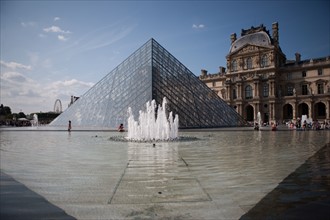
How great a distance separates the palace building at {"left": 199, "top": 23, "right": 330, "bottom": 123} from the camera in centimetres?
4806

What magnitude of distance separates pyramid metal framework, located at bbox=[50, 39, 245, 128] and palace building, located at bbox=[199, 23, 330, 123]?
2354cm

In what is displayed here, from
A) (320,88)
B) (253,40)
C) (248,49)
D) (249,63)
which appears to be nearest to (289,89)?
(320,88)

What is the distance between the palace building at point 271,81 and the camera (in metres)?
48.1

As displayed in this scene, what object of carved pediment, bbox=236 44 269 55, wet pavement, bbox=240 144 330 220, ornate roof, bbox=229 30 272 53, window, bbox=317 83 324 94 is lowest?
wet pavement, bbox=240 144 330 220

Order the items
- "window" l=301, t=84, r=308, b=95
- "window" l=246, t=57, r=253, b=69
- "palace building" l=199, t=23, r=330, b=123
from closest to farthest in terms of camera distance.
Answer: "palace building" l=199, t=23, r=330, b=123 < "window" l=301, t=84, r=308, b=95 < "window" l=246, t=57, r=253, b=69

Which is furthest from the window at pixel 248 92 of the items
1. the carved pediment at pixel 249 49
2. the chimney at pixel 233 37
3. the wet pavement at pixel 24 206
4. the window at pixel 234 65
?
the wet pavement at pixel 24 206

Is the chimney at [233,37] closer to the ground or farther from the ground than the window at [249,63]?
farther from the ground

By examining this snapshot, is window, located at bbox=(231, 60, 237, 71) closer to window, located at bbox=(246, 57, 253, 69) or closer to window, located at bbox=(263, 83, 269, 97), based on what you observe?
window, located at bbox=(246, 57, 253, 69)

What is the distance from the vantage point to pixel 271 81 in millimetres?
50469

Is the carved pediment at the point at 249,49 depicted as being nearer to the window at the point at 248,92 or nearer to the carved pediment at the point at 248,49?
the carved pediment at the point at 248,49

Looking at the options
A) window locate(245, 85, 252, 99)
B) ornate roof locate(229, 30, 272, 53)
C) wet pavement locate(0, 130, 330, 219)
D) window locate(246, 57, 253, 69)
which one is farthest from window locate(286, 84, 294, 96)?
wet pavement locate(0, 130, 330, 219)

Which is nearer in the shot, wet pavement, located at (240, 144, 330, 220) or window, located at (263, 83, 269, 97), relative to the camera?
wet pavement, located at (240, 144, 330, 220)

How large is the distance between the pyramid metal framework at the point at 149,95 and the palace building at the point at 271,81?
927 inches

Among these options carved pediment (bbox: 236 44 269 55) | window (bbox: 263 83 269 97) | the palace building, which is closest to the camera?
the palace building
